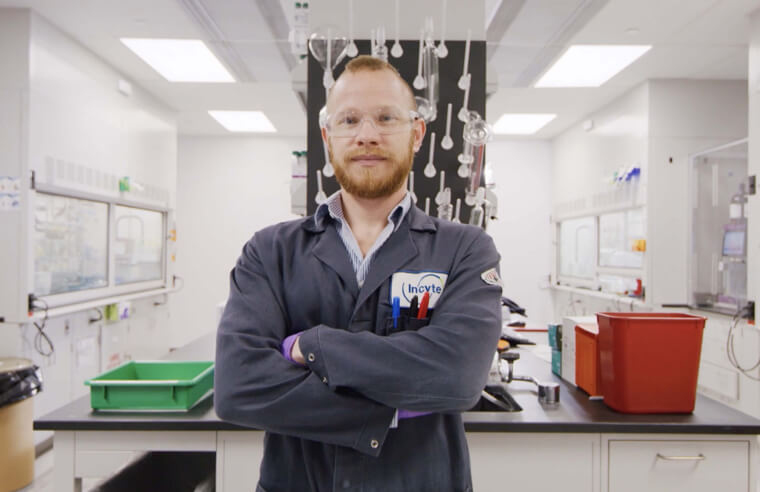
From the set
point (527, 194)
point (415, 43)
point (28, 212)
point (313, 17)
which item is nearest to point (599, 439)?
point (415, 43)

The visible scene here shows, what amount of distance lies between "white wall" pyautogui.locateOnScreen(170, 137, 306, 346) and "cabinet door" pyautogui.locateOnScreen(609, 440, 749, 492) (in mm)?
5782

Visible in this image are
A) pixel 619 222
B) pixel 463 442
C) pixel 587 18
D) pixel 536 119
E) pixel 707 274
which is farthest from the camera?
pixel 536 119

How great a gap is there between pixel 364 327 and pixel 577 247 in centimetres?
561

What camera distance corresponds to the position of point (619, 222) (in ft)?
16.5

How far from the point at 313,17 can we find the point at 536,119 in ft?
14.0

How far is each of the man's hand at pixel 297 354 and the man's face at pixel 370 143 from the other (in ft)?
1.23

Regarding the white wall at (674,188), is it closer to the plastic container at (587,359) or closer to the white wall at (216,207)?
the plastic container at (587,359)

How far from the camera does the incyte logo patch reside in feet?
3.65

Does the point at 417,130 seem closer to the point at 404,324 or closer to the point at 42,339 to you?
the point at 404,324

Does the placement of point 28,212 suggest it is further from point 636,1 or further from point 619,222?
point 619,222

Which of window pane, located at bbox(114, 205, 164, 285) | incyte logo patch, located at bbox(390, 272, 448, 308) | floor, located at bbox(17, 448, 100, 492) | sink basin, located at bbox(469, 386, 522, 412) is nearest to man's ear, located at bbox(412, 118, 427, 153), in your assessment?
incyte logo patch, located at bbox(390, 272, 448, 308)

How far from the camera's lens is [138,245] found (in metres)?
5.07

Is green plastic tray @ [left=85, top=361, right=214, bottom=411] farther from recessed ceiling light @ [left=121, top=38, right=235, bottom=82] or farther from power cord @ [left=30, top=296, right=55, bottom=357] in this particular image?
recessed ceiling light @ [left=121, top=38, right=235, bottom=82]

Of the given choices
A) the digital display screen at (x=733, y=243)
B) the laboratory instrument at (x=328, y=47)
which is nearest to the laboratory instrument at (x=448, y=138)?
the laboratory instrument at (x=328, y=47)
